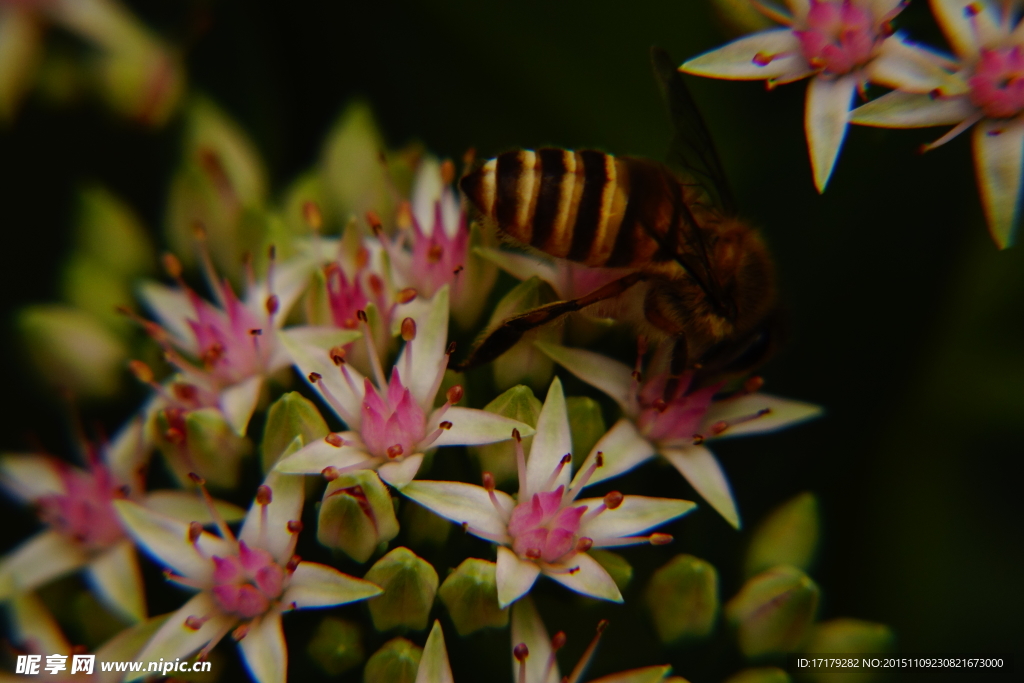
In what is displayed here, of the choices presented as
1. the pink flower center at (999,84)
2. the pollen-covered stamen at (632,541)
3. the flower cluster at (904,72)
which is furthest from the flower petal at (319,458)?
the pink flower center at (999,84)

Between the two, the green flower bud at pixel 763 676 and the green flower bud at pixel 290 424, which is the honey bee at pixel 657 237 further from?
the green flower bud at pixel 763 676

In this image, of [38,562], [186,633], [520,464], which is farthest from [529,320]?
[38,562]

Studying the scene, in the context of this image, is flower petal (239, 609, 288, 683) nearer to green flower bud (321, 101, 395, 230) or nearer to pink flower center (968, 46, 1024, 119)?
green flower bud (321, 101, 395, 230)

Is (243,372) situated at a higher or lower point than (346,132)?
lower

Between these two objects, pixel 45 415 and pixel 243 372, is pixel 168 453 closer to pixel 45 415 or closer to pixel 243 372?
pixel 243 372

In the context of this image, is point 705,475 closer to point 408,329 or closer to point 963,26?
point 408,329

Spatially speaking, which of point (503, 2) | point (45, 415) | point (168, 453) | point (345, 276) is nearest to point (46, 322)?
point (45, 415)
